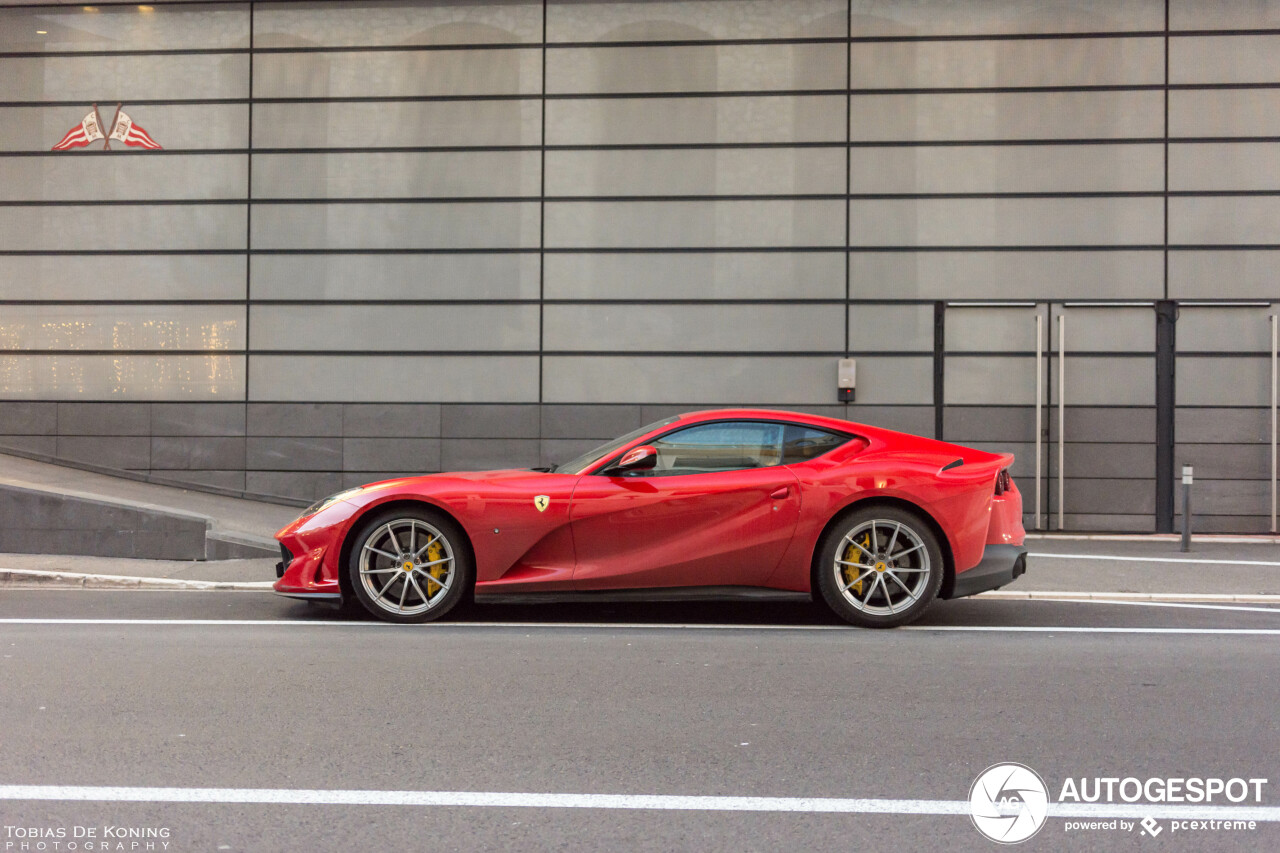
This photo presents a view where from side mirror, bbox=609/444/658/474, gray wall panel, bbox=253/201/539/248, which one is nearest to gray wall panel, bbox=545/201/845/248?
gray wall panel, bbox=253/201/539/248

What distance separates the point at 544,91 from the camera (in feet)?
41.9

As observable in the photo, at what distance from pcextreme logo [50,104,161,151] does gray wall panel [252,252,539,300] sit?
210 centimetres

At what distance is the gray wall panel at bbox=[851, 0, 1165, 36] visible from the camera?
40.4ft

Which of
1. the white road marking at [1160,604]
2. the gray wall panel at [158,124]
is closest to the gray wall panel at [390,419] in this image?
the gray wall panel at [158,124]

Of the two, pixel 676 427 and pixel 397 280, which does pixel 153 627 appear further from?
pixel 397 280

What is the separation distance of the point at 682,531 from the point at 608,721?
2144 millimetres

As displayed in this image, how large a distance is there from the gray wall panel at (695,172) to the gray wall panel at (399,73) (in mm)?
1145

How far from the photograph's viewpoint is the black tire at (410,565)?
6543 millimetres

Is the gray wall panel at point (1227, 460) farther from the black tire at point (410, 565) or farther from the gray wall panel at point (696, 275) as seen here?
the black tire at point (410, 565)

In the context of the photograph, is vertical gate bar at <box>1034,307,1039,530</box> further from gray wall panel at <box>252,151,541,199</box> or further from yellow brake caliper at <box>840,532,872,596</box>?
yellow brake caliper at <box>840,532,872,596</box>

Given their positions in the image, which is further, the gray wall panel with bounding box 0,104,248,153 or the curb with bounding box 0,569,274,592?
the gray wall panel with bounding box 0,104,248,153

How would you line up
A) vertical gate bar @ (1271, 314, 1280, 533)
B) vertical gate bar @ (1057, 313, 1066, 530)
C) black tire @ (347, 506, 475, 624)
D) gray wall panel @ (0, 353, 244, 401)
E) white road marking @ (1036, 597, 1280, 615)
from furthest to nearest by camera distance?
1. gray wall panel @ (0, 353, 244, 401)
2. vertical gate bar @ (1057, 313, 1066, 530)
3. vertical gate bar @ (1271, 314, 1280, 533)
4. white road marking @ (1036, 597, 1280, 615)
5. black tire @ (347, 506, 475, 624)

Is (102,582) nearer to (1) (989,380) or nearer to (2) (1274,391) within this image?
(1) (989,380)

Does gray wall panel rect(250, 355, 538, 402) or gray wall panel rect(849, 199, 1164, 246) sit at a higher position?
gray wall panel rect(849, 199, 1164, 246)
